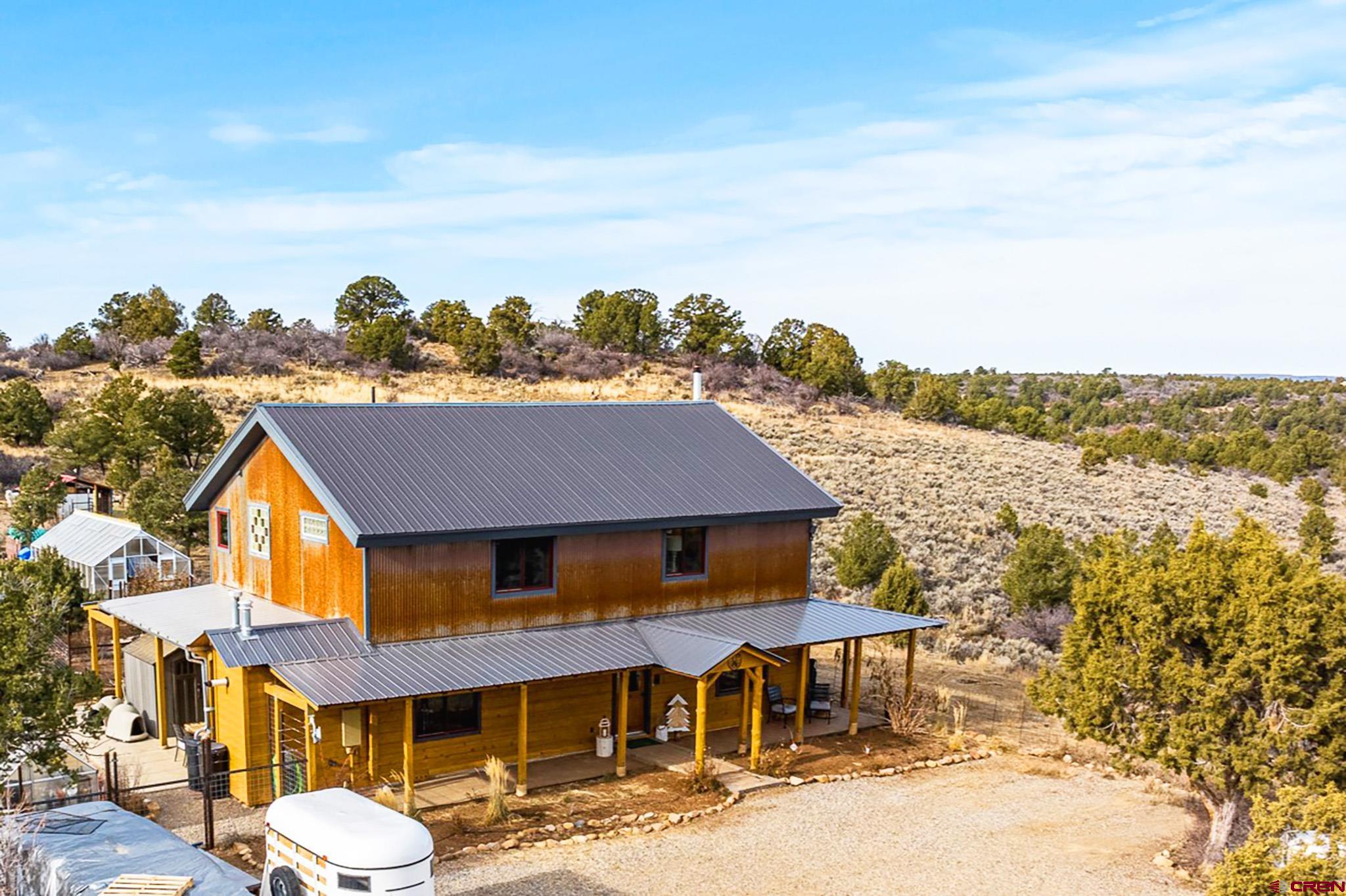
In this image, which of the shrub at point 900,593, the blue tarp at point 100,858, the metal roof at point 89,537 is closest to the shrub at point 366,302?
the metal roof at point 89,537

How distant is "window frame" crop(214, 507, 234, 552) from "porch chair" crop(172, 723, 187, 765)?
11.1 feet

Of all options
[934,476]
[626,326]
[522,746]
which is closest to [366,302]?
[626,326]

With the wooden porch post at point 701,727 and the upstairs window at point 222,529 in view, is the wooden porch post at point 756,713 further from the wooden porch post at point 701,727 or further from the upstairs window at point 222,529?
the upstairs window at point 222,529

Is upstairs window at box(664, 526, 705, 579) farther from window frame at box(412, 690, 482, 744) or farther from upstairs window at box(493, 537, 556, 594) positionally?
window frame at box(412, 690, 482, 744)

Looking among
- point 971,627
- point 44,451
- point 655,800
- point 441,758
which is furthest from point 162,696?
point 44,451

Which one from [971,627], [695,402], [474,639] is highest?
[695,402]

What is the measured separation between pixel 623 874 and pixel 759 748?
16.4ft

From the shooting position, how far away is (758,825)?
15781 millimetres

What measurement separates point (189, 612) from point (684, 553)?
871 cm

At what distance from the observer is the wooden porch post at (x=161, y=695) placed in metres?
18.5

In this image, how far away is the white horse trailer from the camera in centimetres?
1014

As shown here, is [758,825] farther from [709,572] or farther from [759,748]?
[709,572]

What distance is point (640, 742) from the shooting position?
64.0 feet

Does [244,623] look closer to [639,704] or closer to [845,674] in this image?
[639,704]
